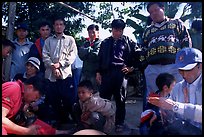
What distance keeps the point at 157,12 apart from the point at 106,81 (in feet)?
3.17

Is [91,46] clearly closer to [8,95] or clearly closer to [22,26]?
[22,26]

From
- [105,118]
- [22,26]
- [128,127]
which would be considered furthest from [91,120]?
[22,26]

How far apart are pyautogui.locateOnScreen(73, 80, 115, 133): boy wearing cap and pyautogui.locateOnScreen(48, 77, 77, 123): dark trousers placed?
18.2 inches

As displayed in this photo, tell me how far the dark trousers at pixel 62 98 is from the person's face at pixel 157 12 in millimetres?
1254

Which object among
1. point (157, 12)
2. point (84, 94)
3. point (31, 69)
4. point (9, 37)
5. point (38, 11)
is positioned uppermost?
point (38, 11)

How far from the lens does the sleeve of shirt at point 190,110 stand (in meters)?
2.28

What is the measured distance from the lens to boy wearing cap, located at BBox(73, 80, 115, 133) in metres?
3.23

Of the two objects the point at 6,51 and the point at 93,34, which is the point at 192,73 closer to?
the point at 93,34

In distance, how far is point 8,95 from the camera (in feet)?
8.19

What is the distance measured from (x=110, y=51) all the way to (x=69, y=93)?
0.71m

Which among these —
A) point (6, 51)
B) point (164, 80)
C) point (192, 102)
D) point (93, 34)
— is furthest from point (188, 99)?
point (6, 51)

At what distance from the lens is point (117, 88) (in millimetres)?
3631

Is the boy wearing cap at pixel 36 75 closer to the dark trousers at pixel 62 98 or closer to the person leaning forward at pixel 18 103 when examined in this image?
the dark trousers at pixel 62 98

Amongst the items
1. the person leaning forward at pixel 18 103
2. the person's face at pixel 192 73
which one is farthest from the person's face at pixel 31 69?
the person's face at pixel 192 73
